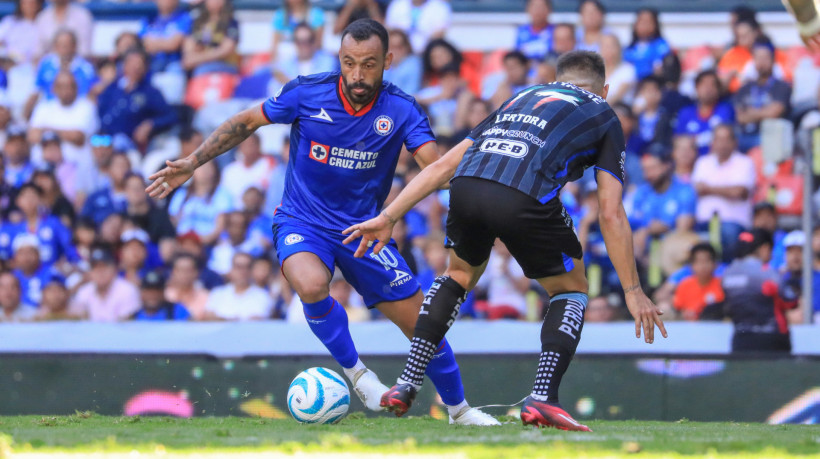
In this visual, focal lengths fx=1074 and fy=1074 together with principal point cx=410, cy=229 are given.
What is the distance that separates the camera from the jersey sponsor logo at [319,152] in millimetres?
6402

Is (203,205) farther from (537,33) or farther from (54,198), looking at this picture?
(537,33)

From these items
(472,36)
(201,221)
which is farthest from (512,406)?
(472,36)

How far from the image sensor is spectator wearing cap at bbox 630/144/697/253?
10.2 meters

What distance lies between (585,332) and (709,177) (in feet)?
9.66

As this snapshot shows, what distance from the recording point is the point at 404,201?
523 centimetres

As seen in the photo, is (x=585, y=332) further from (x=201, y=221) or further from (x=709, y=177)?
(x=201, y=221)

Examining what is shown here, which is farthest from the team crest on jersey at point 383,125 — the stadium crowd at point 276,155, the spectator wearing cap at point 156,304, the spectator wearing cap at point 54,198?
the spectator wearing cap at point 54,198

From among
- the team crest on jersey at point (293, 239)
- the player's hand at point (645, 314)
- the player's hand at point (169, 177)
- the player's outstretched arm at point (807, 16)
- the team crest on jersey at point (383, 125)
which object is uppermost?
the player's outstretched arm at point (807, 16)

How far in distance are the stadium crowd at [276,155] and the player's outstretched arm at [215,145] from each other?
3.57 meters

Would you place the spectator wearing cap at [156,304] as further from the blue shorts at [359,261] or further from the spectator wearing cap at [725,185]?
the spectator wearing cap at [725,185]

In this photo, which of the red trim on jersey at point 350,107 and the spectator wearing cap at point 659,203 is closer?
the red trim on jersey at point 350,107

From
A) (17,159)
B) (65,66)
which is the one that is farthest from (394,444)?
(65,66)

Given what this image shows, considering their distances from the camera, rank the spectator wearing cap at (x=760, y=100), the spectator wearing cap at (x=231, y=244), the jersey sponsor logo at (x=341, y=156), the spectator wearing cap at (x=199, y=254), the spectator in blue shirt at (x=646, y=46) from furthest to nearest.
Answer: the spectator in blue shirt at (x=646, y=46) < the spectator wearing cap at (x=231, y=244) < the spectator wearing cap at (x=760, y=100) < the spectator wearing cap at (x=199, y=254) < the jersey sponsor logo at (x=341, y=156)

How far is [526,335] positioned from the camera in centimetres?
837
